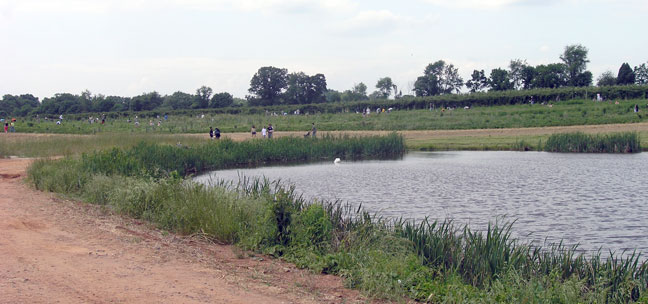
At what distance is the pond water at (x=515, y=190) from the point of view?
14.1 metres

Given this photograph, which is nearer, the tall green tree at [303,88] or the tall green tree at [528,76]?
the tall green tree at [528,76]

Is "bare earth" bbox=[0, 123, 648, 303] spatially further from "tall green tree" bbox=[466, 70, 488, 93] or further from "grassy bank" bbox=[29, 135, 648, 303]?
"tall green tree" bbox=[466, 70, 488, 93]

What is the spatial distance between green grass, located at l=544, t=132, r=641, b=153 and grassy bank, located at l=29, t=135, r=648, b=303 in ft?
76.9

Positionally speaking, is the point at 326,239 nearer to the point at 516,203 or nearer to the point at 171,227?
the point at 171,227

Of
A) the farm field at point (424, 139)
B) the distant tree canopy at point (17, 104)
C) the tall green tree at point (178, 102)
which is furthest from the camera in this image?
the tall green tree at point (178, 102)

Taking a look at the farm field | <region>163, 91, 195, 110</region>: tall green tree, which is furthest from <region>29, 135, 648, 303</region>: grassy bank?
<region>163, 91, 195, 110</region>: tall green tree

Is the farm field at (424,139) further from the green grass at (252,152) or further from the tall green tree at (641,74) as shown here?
the tall green tree at (641,74)

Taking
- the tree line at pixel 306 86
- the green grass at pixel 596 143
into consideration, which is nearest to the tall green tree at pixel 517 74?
the tree line at pixel 306 86

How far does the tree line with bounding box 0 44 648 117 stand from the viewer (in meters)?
90.8

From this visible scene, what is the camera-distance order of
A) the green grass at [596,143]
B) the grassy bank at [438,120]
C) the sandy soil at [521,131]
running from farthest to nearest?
the grassy bank at [438,120]
the sandy soil at [521,131]
the green grass at [596,143]

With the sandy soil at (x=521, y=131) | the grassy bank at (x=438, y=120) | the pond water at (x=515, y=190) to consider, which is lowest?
the pond water at (x=515, y=190)

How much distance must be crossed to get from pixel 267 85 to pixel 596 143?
3210 inches

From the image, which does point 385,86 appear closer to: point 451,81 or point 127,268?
point 451,81

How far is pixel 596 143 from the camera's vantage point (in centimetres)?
3297
